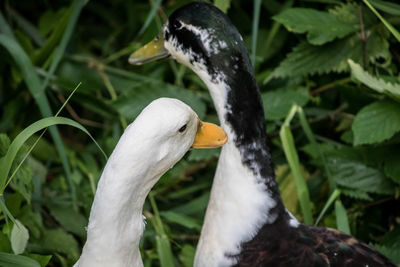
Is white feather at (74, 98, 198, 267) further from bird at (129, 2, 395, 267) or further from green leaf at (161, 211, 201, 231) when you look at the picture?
green leaf at (161, 211, 201, 231)

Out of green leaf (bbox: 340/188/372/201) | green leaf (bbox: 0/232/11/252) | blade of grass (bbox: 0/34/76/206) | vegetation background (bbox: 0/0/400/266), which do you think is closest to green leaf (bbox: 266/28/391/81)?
vegetation background (bbox: 0/0/400/266)

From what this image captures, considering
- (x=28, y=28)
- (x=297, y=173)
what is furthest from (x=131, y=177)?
(x=28, y=28)

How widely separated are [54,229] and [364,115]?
0.93 metres

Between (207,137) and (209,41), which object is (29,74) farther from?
(207,137)

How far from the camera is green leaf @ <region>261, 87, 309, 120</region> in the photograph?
2056mm

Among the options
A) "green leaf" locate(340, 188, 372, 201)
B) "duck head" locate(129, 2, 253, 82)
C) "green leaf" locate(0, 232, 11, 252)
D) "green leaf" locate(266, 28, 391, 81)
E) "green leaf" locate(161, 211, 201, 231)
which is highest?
"duck head" locate(129, 2, 253, 82)

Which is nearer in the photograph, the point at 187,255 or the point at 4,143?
the point at 4,143

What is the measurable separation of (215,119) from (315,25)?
409 millimetres

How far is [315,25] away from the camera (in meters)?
1.99

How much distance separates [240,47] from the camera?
1.54m

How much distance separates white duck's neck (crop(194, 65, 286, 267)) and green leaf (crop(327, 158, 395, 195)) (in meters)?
0.47

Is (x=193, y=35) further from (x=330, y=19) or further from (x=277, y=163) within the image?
(x=277, y=163)

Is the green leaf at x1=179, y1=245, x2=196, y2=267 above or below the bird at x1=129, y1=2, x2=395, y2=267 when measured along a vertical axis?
below

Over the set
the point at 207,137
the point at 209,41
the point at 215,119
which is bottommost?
the point at 215,119
